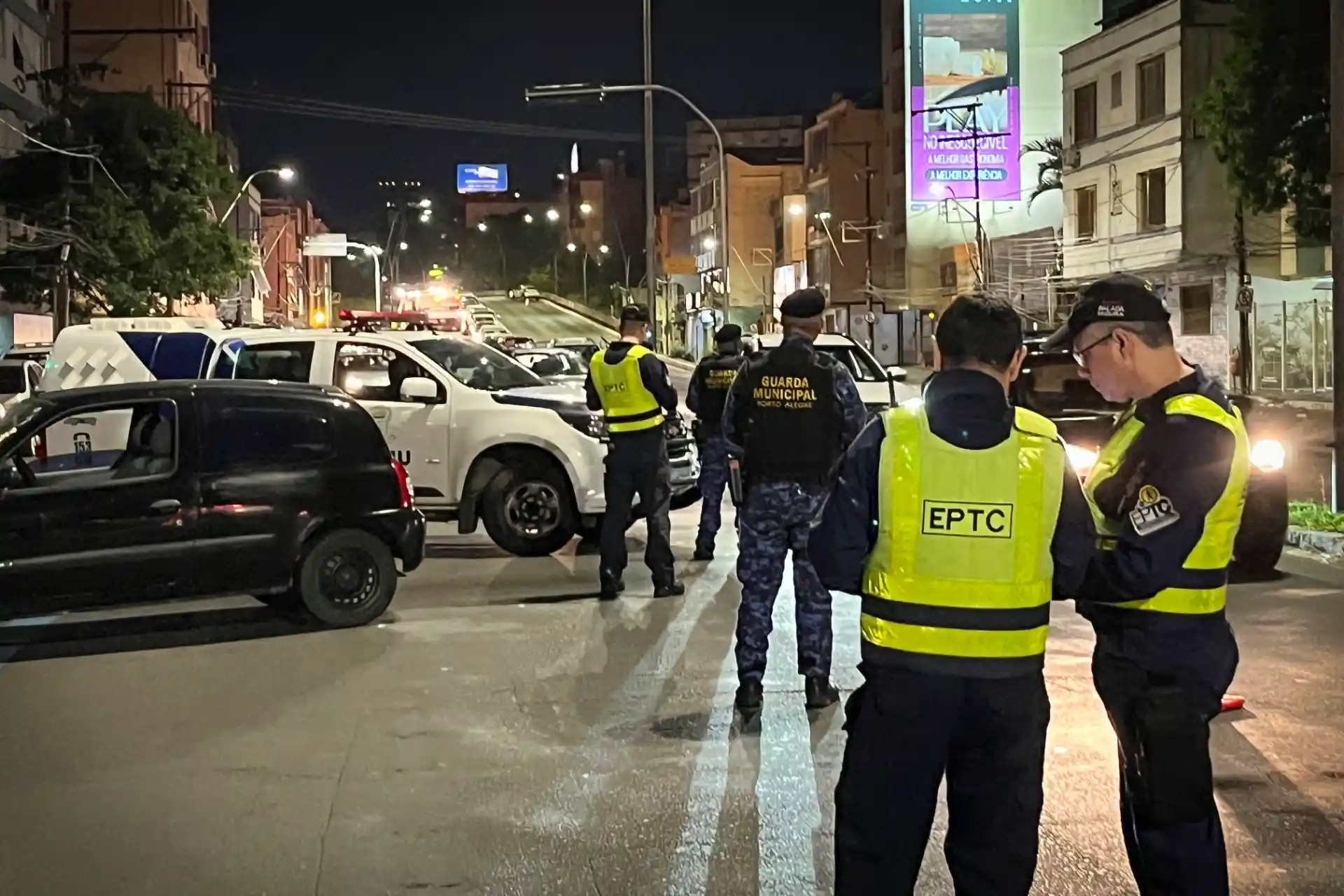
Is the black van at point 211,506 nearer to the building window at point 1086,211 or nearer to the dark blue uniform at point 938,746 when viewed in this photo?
the dark blue uniform at point 938,746

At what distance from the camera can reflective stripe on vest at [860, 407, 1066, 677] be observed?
374 centimetres

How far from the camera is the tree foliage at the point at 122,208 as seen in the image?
41.7 m

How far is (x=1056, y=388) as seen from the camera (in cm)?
1350

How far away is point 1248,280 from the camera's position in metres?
37.7

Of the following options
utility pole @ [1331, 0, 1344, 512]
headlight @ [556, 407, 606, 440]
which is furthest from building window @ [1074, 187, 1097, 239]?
Answer: headlight @ [556, 407, 606, 440]

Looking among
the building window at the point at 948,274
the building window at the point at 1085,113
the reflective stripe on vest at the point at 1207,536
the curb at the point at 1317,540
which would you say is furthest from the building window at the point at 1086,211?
the reflective stripe on vest at the point at 1207,536

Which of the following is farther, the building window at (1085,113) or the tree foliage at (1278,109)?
the building window at (1085,113)

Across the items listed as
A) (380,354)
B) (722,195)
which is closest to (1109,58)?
(722,195)

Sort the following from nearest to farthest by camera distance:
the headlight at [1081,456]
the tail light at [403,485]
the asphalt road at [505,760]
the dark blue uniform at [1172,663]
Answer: the dark blue uniform at [1172,663], the asphalt road at [505,760], the tail light at [403,485], the headlight at [1081,456]

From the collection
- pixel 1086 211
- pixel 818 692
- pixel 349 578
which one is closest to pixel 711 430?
pixel 349 578

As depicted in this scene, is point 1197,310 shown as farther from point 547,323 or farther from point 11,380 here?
point 547,323

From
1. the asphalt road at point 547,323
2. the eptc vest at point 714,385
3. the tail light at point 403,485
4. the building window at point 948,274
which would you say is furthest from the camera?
the asphalt road at point 547,323

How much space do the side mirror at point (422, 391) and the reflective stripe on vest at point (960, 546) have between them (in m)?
9.77

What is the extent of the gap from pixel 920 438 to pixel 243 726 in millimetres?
4796
